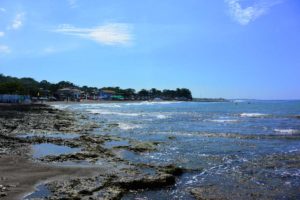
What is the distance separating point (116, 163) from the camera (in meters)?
16.9

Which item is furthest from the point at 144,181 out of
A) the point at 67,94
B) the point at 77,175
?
the point at 67,94

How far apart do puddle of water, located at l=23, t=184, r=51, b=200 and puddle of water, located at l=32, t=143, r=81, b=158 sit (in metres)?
6.75

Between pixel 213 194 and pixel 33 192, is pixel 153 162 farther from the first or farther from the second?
pixel 33 192

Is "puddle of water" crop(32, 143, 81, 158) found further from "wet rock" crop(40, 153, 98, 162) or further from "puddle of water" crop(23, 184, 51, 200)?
"puddle of water" crop(23, 184, 51, 200)

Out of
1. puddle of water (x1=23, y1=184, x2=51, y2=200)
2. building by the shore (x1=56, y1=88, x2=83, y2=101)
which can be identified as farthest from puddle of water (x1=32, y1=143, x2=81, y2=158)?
building by the shore (x1=56, y1=88, x2=83, y2=101)

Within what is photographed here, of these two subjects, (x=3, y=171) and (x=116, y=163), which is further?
(x=116, y=163)

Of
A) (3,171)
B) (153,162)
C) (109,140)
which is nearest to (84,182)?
(3,171)

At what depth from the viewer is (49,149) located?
69.4 feet

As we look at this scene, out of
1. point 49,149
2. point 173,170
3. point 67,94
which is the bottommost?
point 49,149

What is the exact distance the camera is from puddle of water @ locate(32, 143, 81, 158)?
63.4ft

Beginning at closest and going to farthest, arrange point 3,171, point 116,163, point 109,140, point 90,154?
point 3,171, point 116,163, point 90,154, point 109,140

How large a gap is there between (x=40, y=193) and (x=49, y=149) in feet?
33.6

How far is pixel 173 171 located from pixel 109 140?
12.5 metres

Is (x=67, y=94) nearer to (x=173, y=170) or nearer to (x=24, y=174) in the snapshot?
(x=173, y=170)
